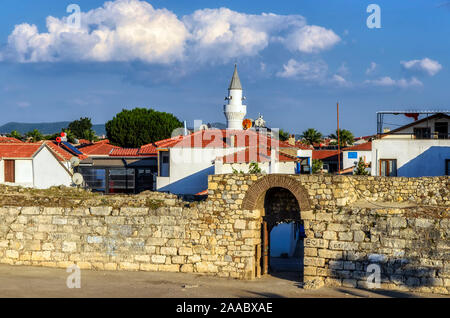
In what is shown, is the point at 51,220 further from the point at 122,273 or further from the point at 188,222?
the point at 188,222

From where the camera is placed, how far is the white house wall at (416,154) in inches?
1240

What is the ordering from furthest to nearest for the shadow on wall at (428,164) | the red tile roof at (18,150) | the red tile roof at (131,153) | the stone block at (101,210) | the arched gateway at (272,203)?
the red tile roof at (131,153) < the red tile roof at (18,150) < the shadow on wall at (428,164) < the stone block at (101,210) < the arched gateway at (272,203)

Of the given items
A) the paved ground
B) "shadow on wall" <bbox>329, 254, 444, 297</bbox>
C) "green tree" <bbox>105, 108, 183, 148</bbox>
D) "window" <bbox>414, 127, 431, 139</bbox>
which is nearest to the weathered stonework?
"shadow on wall" <bbox>329, 254, 444, 297</bbox>

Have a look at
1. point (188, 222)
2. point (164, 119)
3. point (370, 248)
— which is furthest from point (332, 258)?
point (164, 119)

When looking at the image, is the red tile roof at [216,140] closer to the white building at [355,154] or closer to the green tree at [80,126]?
the white building at [355,154]

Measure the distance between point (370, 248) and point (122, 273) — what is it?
794 cm

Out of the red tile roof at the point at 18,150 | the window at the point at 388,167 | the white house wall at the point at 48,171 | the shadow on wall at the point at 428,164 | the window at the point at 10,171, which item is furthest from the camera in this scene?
the red tile roof at the point at 18,150

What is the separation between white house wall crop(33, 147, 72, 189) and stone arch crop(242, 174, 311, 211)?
25467 mm

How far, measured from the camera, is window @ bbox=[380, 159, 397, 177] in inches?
1259

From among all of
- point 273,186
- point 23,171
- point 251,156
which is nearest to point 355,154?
point 251,156

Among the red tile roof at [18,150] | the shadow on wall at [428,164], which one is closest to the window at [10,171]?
the red tile roof at [18,150]

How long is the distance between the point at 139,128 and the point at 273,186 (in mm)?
58530

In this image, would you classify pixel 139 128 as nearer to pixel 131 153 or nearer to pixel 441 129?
pixel 131 153

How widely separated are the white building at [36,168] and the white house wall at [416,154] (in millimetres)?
21885
